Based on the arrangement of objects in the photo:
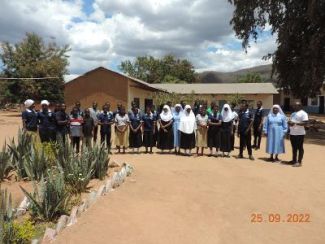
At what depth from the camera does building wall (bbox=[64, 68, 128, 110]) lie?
3759 centimetres

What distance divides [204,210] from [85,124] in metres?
6.24

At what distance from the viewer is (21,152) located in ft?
32.3

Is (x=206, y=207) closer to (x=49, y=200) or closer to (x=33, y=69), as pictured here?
(x=49, y=200)

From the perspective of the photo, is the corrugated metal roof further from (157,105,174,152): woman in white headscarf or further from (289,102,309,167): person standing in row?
(289,102,309,167): person standing in row

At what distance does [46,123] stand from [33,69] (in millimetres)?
36408

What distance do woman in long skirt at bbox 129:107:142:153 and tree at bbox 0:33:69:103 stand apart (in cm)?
3351

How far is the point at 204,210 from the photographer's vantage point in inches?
298

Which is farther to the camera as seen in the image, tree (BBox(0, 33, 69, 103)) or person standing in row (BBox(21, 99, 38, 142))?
tree (BBox(0, 33, 69, 103))

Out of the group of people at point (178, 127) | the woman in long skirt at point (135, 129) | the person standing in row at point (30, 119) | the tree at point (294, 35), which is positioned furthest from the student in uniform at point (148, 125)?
the tree at point (294, 35)

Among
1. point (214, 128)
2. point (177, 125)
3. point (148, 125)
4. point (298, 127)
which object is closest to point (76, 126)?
point (148, 125)

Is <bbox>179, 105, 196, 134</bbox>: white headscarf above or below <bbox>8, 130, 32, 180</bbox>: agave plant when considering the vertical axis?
above

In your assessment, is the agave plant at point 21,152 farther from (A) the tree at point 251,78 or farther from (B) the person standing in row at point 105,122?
(A) the tree at point 251,78

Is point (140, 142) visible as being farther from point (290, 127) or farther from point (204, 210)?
point (204, 210)

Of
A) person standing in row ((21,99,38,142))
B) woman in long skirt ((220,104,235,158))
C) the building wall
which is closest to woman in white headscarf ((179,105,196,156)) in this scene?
woman in long skirt ((220,104,235,158))
